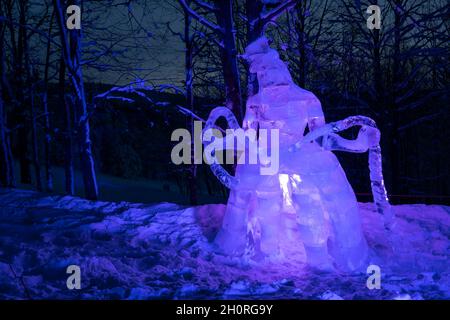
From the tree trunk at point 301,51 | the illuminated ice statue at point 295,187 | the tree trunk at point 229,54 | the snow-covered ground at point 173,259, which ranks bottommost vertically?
the snow-covered ground at point 173,259

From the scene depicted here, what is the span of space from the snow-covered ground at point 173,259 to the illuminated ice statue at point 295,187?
9.2 inches

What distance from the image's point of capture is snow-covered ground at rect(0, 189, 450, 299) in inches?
134

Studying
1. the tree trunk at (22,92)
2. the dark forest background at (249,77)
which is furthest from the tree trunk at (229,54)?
the tree trunk at (22,92)

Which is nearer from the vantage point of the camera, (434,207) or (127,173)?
(434,207)

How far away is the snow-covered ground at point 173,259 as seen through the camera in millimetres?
3410

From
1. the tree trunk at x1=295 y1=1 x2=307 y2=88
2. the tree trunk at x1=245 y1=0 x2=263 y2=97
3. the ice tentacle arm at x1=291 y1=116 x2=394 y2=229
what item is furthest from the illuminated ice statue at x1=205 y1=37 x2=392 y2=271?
the tree trunk at x1=295 y1=1 x2=307 y2=88

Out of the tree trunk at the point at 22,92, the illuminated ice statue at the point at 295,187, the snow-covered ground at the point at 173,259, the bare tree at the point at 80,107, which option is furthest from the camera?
the tree trunk at the point at 22,92

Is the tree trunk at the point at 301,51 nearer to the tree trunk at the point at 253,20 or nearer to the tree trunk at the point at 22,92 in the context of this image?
the tree trunk at the point at 253,20

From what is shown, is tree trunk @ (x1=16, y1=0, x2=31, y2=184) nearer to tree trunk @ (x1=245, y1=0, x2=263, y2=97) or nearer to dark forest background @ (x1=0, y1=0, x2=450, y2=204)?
dark forest background @ (x1=0, y1=0, x2=450, y2=204)

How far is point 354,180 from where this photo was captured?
46.5 feet

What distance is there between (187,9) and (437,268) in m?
5.09

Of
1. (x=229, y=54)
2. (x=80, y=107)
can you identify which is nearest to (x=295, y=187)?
(x=229, y=54)
